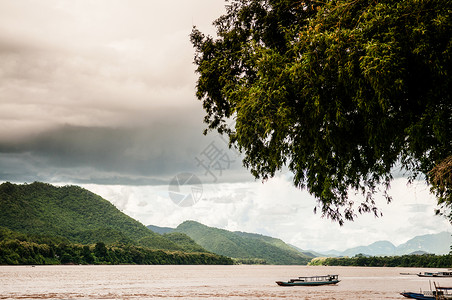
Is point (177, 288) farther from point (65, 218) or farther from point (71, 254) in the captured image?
point (65, 218)

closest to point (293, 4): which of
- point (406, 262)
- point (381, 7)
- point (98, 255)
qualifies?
point (381, 7)

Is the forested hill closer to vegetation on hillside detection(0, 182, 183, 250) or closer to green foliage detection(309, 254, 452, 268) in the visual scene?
vegetation on hillside detection(0, 182, 183, 250)

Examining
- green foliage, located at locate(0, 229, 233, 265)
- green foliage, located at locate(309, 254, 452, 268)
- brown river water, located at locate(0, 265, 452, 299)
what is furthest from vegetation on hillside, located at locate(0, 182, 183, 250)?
green foliage, located at locate(309, 254, 452, 268)

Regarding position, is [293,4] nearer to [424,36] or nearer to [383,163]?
[424,36]

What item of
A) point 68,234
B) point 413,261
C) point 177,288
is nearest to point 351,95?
point 177,288

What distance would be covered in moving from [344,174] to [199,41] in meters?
7.76

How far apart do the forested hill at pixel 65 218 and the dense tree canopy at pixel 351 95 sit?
493ft

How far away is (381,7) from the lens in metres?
9.77

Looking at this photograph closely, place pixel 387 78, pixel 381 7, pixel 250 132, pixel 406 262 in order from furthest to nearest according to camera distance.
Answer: pixel 406 262, pixel 250 132, pixel 381 7, pixel 387 78

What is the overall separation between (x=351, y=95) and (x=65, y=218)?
587ft

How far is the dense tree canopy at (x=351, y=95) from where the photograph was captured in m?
9.57

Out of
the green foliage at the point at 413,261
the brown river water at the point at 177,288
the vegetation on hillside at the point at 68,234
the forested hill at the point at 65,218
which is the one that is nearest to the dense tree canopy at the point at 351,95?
the brown river water at the point at 177,288

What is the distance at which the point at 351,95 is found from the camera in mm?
10492

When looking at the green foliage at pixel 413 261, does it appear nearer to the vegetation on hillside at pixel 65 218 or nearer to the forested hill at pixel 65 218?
the vegetation on hillside at pixel 65 218
